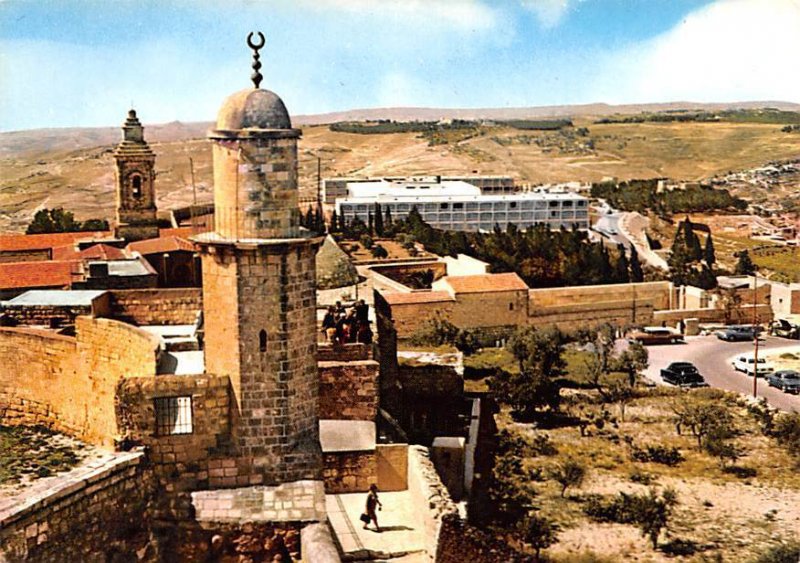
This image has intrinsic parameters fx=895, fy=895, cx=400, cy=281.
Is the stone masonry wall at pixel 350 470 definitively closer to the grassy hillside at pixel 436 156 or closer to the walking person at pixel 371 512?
the walking person at pixel 371 512

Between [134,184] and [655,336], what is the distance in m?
19.5

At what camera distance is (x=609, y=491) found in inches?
700

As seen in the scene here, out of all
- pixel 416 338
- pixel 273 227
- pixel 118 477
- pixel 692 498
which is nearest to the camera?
pixel 118 477

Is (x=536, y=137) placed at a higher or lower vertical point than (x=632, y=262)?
higher

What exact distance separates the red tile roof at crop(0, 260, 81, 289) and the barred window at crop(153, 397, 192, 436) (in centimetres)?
1275

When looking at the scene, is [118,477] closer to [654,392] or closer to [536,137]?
[654,392]

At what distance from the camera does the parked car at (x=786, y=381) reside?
26.0 metres

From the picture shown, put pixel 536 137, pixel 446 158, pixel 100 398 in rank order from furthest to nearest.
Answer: pixel 536 137, pixel 446 158, pixel 100 398

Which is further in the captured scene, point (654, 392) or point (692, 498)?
point (654, 392)

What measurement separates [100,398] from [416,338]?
63.8 ft

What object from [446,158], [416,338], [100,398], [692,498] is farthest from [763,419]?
[446,158]

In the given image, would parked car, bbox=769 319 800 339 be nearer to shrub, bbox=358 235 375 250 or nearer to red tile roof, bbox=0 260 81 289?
shrub, bbox=358 235 375 250

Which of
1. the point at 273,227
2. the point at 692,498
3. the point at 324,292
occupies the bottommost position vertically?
the point at 692,498

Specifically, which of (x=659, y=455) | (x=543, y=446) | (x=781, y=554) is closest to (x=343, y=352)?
(x=781, y=554)
